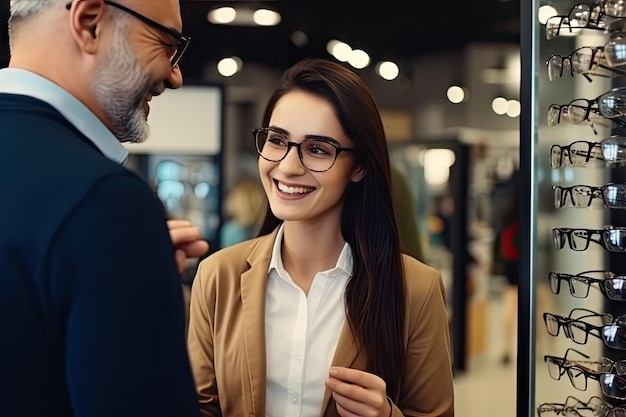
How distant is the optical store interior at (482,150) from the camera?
176 cm

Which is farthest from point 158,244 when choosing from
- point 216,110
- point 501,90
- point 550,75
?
point 501,90

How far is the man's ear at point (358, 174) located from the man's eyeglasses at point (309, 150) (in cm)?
7

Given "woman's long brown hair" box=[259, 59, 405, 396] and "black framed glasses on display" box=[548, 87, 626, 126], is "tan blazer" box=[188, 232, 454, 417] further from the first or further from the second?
"black framed glasses on display" box=[548, 87, 626, 126]

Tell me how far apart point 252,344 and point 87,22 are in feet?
2.97

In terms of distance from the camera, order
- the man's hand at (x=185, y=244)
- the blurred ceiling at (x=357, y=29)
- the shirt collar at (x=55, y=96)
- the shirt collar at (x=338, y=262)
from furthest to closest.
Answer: the blurred ceiling at (x=357, y=29) < the shirt collar at (x=338, y=262) < the man's hand at (x=185, y=244) < the shirt collar at (x=55, y=96)

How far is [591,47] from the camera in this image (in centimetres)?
177

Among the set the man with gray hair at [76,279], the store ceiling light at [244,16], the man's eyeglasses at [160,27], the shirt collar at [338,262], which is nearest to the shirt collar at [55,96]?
the man with gray hair at [76,279]

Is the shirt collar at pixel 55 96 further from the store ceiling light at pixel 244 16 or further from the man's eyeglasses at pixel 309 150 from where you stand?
the store ceiling light at pixel 244 16

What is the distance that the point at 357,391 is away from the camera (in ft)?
5.44

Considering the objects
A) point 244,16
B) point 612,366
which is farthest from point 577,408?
point 244,16

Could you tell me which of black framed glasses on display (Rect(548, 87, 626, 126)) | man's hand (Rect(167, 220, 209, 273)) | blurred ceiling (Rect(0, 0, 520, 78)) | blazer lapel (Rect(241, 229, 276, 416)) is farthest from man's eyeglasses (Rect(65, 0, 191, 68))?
blurred ceiling (Rect(0, 0, 520, 78))

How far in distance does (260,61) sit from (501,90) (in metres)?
2.86

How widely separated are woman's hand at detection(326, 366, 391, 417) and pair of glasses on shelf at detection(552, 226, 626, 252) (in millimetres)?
557

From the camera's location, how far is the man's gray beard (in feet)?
3.79
